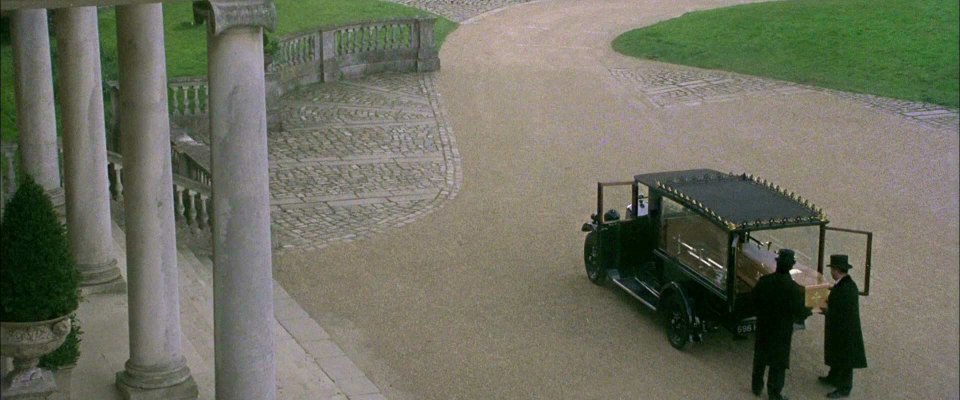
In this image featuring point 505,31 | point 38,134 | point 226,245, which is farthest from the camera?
point 505,31

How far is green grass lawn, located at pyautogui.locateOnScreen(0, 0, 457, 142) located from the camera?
2425cm

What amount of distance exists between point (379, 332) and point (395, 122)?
37.4ft

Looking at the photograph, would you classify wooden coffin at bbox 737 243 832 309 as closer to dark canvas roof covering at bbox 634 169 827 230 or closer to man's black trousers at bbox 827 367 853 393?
dark canvas roof covering at bbox 634 169 827 230

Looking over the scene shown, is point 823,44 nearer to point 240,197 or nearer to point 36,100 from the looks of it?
point 36,100

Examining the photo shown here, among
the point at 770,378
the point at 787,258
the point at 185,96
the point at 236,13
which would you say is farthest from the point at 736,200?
the point at 185,96

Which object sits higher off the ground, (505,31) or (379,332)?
(505,31)

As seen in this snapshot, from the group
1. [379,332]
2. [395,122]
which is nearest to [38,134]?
[379,332]

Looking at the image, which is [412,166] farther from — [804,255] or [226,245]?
[226,245]

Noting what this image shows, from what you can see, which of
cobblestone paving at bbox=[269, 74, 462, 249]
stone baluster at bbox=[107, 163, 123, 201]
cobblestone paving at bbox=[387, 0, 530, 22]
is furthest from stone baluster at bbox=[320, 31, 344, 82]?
stone baluster at bbox=[107, 163, 123, 201]

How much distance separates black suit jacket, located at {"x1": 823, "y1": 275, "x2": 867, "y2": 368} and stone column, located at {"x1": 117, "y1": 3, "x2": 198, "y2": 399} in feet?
19.7

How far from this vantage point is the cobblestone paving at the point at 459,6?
1547 inches

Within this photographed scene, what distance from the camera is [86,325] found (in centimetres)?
1191

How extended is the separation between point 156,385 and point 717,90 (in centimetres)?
2013

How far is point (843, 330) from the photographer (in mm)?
12109
